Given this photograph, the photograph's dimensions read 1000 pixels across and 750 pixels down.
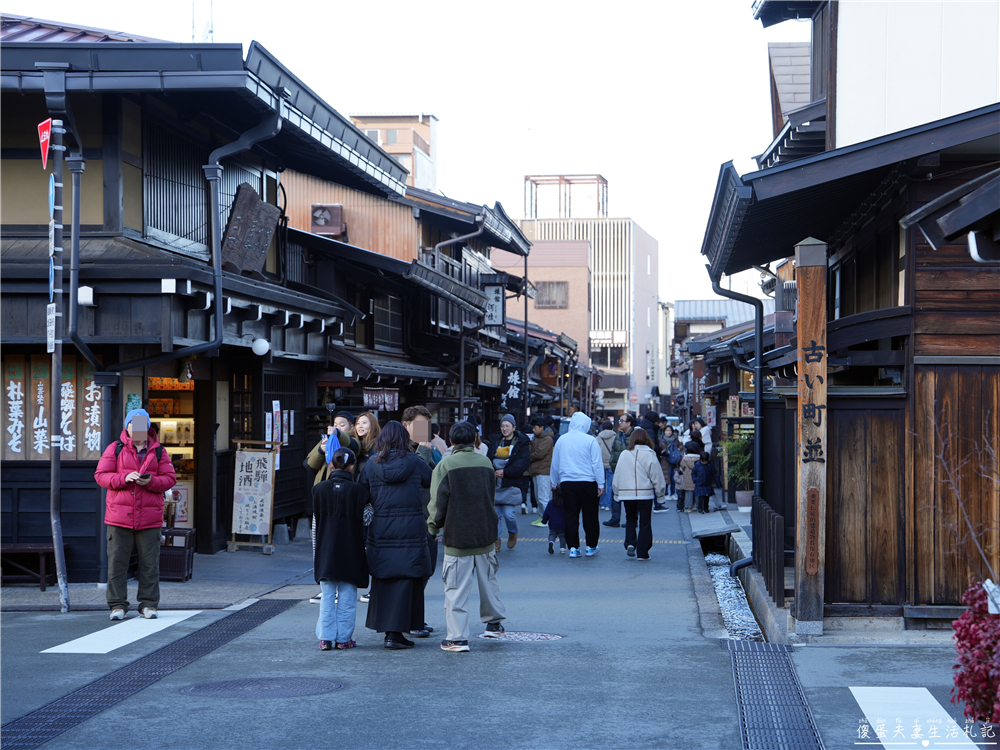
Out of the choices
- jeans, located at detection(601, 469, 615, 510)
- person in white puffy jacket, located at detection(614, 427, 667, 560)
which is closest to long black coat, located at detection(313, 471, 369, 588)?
person in white puffy jacket, located at detection(614, 427, 667, 560)

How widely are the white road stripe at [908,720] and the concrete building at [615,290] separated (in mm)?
84648

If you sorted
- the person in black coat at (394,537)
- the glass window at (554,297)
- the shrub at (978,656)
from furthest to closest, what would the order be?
the glass window at (554,297), the person in black coat at (394,537), the shrub at (978,656)

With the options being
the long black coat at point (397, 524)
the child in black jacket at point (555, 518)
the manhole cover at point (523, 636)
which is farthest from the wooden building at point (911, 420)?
the child in black jacket at point (555, 518)

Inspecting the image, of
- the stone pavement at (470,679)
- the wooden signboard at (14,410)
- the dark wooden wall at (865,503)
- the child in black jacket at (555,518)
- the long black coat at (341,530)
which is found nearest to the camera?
the stone pavement at (470,679)

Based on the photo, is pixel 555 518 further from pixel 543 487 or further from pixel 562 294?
pixel 562 294

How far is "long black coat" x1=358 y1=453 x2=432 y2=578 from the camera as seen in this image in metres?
8.34

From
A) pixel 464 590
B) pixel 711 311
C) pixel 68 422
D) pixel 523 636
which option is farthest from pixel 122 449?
pixel 711 311

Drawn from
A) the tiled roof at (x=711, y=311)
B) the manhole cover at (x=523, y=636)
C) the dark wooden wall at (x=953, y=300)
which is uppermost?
the tiled roof at (x=711, y=311)

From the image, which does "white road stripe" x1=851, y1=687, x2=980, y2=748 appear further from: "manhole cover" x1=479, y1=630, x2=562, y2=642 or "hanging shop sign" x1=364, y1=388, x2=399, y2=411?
"hanging shop sign" x1=364, y1=388, x2=399, y2=411

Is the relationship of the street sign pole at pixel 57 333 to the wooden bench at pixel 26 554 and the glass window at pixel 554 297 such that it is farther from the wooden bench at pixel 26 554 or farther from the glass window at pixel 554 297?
the glass window at pixel 554 297

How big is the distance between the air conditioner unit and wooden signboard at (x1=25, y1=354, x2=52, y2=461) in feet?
45.4

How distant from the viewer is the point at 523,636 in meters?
9.02

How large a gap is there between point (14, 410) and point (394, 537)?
575 cm

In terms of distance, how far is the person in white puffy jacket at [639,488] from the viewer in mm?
14109
